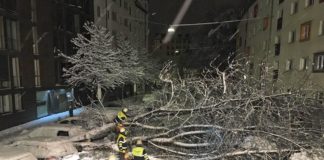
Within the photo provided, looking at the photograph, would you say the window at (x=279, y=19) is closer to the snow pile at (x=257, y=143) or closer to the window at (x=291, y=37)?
the window at (x=291, y=37)

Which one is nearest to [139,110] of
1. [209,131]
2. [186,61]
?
[209,131]

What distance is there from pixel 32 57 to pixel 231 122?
15141 mm

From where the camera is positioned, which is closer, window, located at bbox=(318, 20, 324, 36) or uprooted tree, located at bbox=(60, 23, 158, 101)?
window, located at bbox=(318, 20, 324, 36)

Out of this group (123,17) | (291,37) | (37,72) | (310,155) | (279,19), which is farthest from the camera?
(123,17)

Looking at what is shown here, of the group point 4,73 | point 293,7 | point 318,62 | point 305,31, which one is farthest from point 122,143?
point 293,7

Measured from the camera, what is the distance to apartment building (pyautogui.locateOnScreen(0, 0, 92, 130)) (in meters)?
15.2

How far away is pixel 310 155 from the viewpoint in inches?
300

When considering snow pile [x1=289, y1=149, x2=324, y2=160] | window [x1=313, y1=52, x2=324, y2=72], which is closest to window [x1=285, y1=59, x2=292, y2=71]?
window [x1=313, y1=52, x2=324, y2=72]

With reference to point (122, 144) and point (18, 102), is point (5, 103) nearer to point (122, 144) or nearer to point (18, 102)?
point (18, 102)

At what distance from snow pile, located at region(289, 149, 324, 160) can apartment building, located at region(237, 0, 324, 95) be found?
3.08 metres

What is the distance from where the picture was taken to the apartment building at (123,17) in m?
27.2

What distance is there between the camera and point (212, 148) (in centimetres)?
790

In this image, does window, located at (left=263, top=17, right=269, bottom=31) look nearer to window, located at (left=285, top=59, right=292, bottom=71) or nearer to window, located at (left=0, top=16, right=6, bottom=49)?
window, located at (left=285, top=59, right=292, bottom=71)

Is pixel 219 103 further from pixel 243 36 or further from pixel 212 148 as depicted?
pixel 243 36
